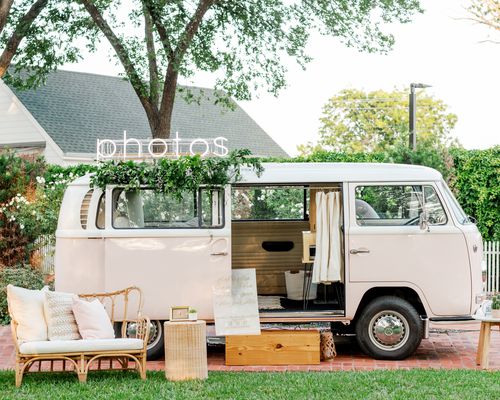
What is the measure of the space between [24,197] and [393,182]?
823 cm

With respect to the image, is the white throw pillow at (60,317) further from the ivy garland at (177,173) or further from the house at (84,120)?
the house at (84,120)

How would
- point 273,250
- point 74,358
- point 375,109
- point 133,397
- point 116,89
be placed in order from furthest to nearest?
point 375,109 < point 116,89 < point 273,250 < point 74,358 < point 133,397

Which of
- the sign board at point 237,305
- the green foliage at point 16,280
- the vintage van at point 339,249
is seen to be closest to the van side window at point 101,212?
the vintage van at point 339,249

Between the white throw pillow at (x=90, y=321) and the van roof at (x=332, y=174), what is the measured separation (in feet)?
6.95

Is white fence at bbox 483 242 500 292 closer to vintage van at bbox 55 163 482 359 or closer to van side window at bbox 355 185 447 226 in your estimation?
vintage van at bbox 55 163 482 359

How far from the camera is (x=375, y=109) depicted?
5878 centimetres

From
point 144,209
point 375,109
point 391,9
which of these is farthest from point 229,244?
point 375,109

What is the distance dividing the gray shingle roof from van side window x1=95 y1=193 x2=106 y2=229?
12.9m

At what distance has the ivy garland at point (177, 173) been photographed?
1102 cm

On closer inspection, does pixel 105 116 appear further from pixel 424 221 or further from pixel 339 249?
pixel 424 221

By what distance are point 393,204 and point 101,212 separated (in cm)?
354

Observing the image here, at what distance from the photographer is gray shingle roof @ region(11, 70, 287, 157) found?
2659 centimetres

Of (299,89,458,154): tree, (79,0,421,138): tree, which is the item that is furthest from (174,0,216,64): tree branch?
(299,89,458,154): tree

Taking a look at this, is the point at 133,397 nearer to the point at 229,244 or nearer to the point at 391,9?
the point at 229,244
